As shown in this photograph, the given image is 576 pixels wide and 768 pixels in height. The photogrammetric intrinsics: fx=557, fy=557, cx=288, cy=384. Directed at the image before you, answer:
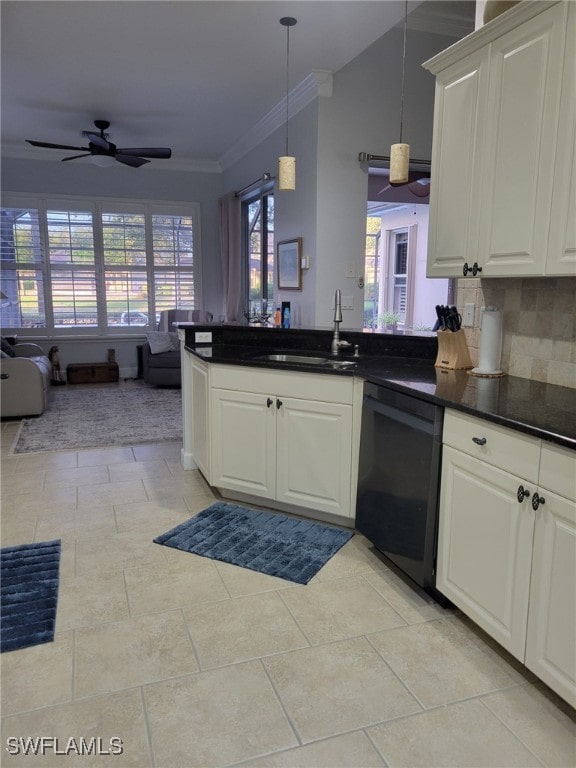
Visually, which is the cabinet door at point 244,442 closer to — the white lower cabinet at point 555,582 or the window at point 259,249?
the white lower cabinet at point 555,582

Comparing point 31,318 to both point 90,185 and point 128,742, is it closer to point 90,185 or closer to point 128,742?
point 90,185

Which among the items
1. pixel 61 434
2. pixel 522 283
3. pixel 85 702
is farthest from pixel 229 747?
pixel 61 434

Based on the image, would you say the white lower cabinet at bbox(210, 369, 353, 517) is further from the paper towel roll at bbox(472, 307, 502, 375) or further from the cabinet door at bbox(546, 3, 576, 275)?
the cabinet door at bbox(546, 3, 576, 275)

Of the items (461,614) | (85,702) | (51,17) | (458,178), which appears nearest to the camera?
(85,702)

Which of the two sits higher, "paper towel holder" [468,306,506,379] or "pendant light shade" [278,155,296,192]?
"pendant light shade" [278,155,296,192]

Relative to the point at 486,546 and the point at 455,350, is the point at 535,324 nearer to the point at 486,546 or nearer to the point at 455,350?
the point at 455,350

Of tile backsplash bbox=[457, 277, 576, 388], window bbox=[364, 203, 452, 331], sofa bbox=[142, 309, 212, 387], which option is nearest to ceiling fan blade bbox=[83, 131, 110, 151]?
sofa bbox=[142, 309, 212, 387]

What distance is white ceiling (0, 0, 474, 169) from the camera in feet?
12.2

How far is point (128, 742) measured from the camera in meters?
1.62

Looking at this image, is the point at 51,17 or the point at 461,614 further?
the point at 51,17

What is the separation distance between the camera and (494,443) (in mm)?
1864

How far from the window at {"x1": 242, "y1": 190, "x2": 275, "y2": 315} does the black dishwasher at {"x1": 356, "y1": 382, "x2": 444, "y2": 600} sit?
13.8 feet

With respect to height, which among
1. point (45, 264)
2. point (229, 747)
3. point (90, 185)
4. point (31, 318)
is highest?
point (90, 185)

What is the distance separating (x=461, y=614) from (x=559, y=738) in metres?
0.64
